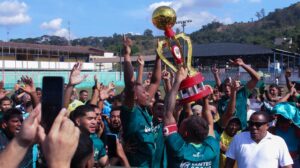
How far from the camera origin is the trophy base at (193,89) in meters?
4.76

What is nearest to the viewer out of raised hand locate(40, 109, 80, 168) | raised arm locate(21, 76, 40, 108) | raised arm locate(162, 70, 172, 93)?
raised hand locate(40, 109, 80, 168)

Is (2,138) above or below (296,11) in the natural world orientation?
below

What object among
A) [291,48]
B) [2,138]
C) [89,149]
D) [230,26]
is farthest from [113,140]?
[230,26]

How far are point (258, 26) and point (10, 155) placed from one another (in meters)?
182

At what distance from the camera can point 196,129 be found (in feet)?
12.7

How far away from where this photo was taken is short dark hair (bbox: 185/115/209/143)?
3855 millimetres

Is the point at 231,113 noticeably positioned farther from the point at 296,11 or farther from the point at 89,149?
the point at 296,11

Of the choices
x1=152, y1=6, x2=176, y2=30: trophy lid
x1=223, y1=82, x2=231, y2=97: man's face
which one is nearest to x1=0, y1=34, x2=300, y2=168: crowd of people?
x1=223, y1=82, x2=231, y2=97: man's face

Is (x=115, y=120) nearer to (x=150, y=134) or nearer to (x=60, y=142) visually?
(x=150, y=134)

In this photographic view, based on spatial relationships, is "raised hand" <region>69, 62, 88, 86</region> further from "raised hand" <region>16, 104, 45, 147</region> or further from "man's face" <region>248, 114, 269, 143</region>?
"raised hand" <region>16, 104, 45, 147</region>

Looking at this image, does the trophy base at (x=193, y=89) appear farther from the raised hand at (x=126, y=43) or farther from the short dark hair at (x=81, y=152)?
the short dark hair at (x=81, y=152)

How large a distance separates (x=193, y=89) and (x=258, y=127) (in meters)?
0.77

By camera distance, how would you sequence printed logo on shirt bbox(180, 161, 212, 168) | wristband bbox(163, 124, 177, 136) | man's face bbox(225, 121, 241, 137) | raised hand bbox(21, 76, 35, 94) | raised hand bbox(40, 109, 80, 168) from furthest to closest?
man's face bbox(225, 121, 241, 137)
raised hand bbox(21, 76, 35, 94)
printed logo on shirt bbox(180, 161, 212, 168)
wristband bbox(163, 124, 177, 136)
raised hand bbox(40, 109, 80, 168)

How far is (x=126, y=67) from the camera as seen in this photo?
192 inches
